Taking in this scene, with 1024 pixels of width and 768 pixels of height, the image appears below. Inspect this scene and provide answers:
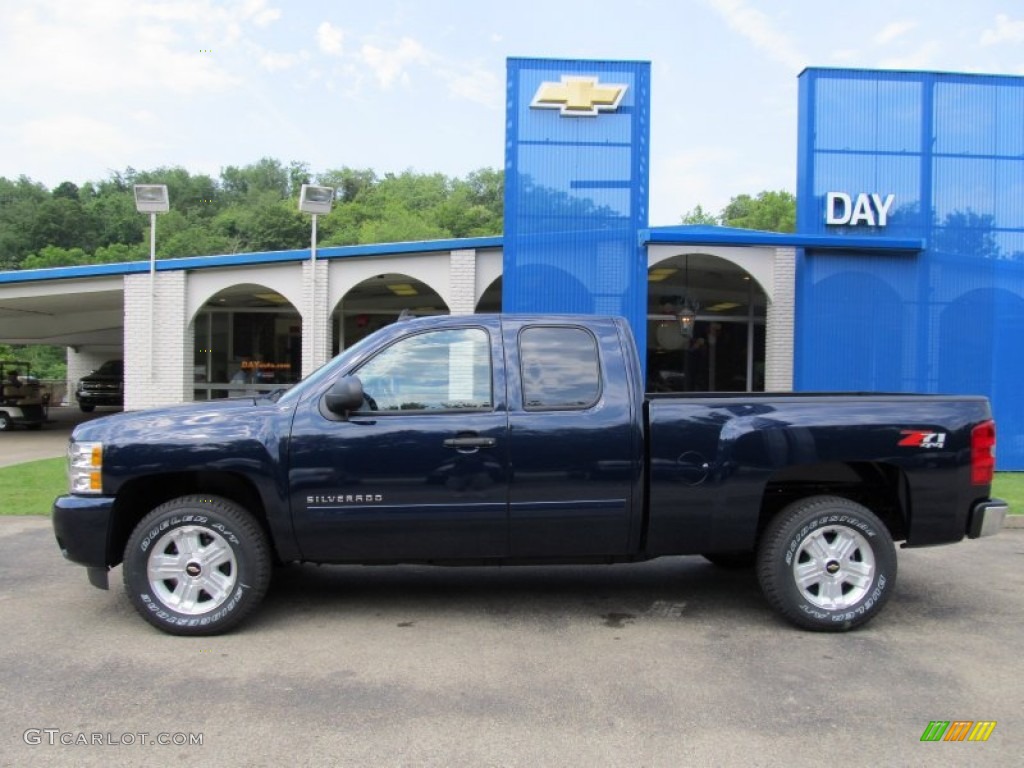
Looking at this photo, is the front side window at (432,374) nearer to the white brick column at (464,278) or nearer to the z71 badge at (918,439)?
the z71 badge at (918,439)

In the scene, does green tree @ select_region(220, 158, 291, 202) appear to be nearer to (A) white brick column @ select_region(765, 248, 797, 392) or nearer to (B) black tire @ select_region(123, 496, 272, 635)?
(A) white brick column @ select_region(765, 248, 797, 392)

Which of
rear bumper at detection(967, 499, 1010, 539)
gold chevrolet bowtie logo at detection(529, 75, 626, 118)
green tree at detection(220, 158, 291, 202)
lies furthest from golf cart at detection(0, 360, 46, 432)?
green tree at detection(220, 158, 291, 202)

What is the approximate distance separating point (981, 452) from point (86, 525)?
18.0 feet

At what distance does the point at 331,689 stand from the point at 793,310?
11469 millimetres

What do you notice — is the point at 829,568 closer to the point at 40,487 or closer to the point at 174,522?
the point at 174,522

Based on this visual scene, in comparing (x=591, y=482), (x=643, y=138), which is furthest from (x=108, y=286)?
(x=591, y=482)

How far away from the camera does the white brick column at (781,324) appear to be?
1333 centimetres

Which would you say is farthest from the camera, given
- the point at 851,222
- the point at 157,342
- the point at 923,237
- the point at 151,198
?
the point at 157,342

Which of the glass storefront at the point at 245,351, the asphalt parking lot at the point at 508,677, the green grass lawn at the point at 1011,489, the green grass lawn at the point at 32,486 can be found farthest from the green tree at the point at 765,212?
the asphalt parking lot at the point at 508,677

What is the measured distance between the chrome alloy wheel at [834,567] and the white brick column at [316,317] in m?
10.9

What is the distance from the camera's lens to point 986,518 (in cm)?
499

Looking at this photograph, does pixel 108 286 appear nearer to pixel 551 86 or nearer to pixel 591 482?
pixel 551 86

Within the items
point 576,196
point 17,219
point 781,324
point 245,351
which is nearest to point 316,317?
point 245,351

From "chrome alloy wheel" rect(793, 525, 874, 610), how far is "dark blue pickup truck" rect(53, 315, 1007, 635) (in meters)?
0.01
